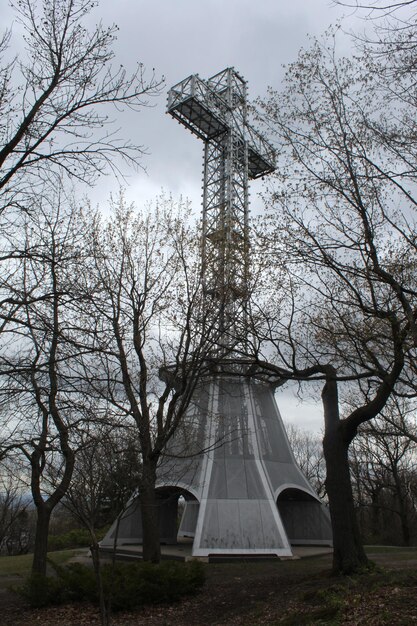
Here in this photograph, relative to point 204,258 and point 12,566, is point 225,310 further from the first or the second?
point 12,566

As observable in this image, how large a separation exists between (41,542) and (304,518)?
1342 centimetres

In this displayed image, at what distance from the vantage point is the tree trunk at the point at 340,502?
9.76 m

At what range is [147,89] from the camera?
6.29 metres

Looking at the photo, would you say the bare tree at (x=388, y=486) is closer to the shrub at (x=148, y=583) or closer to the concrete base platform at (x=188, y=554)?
the concrete base platform at (x=188, y=554)

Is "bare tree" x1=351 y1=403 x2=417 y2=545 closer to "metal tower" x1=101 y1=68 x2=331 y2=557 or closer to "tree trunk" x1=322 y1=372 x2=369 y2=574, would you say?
"metal tower" x1=101 y1=68 x2=331 y2=557

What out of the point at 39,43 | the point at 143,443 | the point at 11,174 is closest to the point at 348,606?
the point at 143,443

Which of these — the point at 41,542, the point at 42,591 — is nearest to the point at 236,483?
the point at 41,542

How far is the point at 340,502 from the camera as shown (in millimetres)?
10117

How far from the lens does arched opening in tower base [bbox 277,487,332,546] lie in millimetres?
21375

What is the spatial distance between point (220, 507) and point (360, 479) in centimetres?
1942

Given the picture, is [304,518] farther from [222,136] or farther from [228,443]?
[222,136]

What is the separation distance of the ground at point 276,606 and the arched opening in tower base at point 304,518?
1006 centimetres

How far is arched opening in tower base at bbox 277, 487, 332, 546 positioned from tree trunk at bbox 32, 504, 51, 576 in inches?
448

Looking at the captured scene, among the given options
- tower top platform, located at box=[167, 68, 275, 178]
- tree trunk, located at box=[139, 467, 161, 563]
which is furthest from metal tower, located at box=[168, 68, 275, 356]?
tree trunk, located at box=[139, 467, 161, 563]
